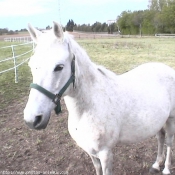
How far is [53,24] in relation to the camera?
167cm

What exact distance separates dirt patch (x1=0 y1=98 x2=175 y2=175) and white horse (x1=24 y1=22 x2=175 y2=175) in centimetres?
64

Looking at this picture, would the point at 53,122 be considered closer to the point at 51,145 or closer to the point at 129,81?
the point at 51,145

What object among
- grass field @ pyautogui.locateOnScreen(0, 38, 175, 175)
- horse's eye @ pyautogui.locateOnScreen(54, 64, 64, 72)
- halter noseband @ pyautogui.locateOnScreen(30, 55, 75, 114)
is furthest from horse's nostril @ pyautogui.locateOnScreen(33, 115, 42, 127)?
grass field @ pyautogui.locateOnScreen(0, 38, 175, 175)

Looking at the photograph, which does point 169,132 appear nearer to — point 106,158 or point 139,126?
point 139,126

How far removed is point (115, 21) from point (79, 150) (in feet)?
231

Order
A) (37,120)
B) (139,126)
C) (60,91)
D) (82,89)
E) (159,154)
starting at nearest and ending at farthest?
(37,120) → (60,91) → (82,89) → (139,126) → (159,154)

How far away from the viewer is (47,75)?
1668 mm

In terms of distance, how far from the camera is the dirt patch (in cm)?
315

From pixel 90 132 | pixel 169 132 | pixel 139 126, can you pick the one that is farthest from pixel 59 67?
pixel 169 132

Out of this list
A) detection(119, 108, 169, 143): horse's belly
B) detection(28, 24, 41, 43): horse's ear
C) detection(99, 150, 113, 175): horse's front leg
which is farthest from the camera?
detection(119, 108, 169, 143): horse's belly

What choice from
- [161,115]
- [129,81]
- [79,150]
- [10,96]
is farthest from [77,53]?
[10,96]

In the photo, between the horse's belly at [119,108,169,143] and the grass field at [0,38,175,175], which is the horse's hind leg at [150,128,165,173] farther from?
the horse's belly at [119,108,169,143]

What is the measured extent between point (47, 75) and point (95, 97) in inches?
23.8

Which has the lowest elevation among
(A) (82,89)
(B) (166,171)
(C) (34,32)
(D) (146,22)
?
(B) (166,171)
